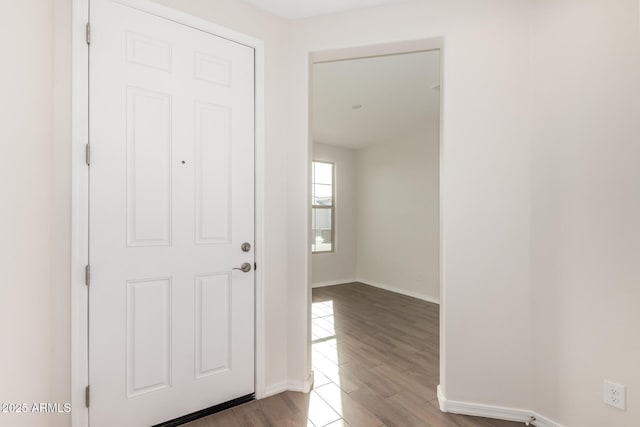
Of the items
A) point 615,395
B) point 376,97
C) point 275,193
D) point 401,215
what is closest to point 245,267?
point 275,193

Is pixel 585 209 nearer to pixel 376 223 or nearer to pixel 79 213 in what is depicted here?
pixel 79 213

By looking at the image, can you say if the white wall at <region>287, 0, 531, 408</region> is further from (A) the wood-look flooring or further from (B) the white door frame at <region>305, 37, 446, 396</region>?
(A) the wood-look flooring

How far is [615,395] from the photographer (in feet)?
4.71

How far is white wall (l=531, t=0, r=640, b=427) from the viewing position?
1.40 m

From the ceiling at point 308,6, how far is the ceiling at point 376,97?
0.65 m

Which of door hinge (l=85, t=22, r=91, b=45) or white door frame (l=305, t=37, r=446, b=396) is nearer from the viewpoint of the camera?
door hinge (l=85, t=22, r=91, b=45)

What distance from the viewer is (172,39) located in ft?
5.53

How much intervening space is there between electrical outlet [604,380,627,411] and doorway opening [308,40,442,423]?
3.09 ft

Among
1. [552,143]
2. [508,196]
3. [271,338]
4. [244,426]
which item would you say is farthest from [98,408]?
[552,143]

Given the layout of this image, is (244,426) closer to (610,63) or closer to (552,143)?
(552,143)

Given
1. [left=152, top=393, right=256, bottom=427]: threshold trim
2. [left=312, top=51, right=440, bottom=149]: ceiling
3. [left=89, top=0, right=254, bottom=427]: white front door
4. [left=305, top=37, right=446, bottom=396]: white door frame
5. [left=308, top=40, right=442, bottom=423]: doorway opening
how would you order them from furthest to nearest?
[left=312, top=51, right=440, bottom=149]: ceiling < [left=308, top=40, right=442, bottom=423]: doorway opening < [left=305, top=37, right=446, bottom=396]: white door frame < [left=152, top=393, right=256, bottom=427]: threshold trim < [left=89, top=0, right=254, bottom=427]: white front door

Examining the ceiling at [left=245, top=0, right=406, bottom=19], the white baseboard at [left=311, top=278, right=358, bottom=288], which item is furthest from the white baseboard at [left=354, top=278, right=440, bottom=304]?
the ceiling at [left=245, top=0, right=406, bottom=19]

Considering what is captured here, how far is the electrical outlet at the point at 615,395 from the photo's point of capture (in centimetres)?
141

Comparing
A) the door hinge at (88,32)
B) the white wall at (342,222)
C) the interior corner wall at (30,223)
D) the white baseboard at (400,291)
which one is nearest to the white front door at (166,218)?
the door hinge at (88,32)
